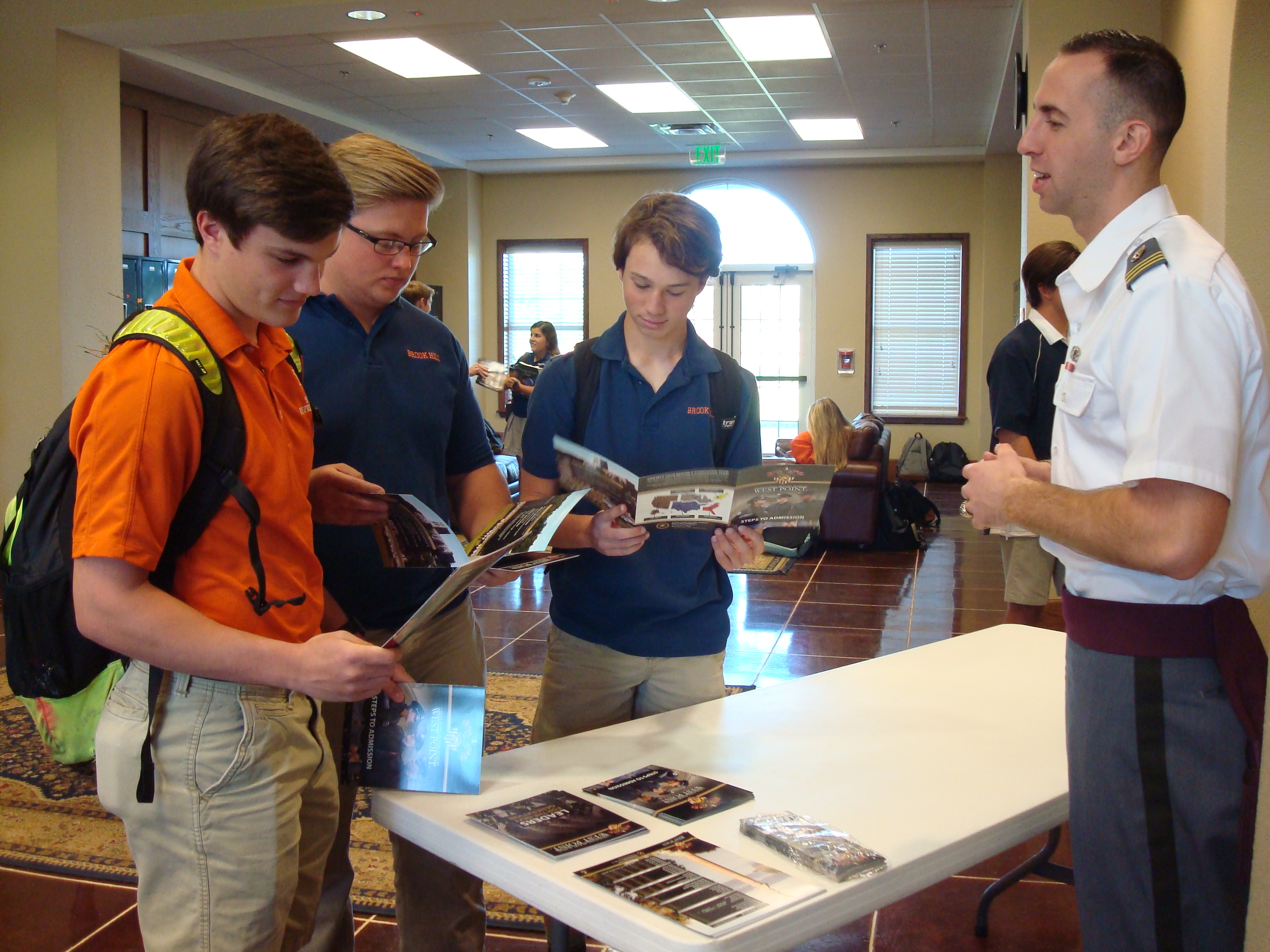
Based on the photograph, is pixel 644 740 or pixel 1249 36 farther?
pixel 1249 36

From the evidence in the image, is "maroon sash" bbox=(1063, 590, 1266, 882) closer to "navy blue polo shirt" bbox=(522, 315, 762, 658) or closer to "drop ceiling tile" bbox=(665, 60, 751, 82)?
"navy blue polo shirt" bbox=(522, 315, 762, 658)

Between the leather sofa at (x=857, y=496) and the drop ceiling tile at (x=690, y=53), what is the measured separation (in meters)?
3.16

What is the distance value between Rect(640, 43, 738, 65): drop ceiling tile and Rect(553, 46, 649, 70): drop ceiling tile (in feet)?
0.42

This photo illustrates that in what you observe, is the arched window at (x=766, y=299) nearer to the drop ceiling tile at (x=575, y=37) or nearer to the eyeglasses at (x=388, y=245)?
the drop ceiling tile at (x=575, y=37)

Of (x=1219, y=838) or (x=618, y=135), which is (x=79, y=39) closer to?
(x=618, y=135)

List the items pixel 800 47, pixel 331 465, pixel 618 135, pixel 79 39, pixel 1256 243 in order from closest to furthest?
pixel 331 465 → pixel 1256 243 → pixel 79 39 → pixel 800 47 → pixel 618 135

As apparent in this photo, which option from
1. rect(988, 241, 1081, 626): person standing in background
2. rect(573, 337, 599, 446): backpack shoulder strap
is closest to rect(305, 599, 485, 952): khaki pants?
rect(573, 337, 599, 446): backpack shoulder strap

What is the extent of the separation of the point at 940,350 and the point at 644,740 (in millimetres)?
12158

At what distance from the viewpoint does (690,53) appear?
27.5ft

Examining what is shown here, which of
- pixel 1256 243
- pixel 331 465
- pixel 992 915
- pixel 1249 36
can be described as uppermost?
pixel 1249 36

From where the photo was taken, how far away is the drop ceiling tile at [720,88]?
9328mm

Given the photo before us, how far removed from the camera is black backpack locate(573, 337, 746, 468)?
1.98 meters

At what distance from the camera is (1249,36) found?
11.1 feet

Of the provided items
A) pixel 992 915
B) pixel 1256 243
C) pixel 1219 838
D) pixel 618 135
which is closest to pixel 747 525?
pixel 1219 838
